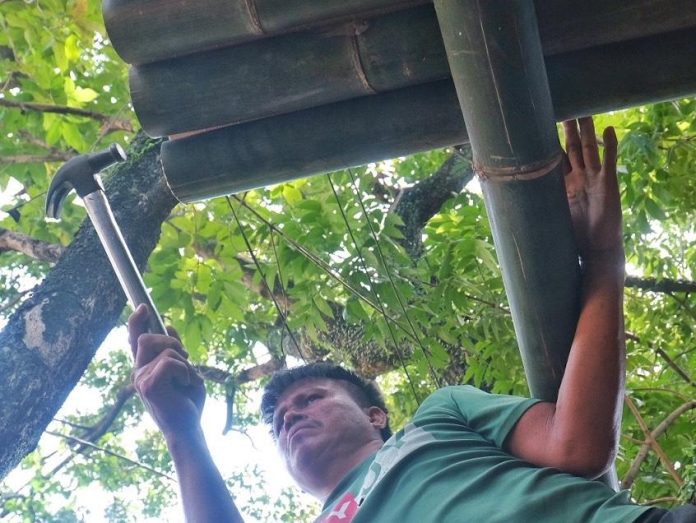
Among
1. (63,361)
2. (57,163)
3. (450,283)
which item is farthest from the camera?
(57,163)

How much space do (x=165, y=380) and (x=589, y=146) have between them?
45.8 inches

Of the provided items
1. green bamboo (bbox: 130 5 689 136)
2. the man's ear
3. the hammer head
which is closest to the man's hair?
the man's ear

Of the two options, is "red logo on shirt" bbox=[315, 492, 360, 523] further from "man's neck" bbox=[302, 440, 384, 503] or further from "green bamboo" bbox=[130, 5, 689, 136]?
"green bamboo" bbox=[130, 5, 689, 136]

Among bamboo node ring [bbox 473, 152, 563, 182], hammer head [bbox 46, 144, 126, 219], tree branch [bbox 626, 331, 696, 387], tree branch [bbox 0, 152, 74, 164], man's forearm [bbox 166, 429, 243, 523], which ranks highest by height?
tree branch [bbox 0, 152, 74, 164]

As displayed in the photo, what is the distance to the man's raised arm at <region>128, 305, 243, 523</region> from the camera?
2.25m

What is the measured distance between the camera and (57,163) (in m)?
5.48

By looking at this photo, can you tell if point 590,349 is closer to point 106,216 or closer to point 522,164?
point 522,164

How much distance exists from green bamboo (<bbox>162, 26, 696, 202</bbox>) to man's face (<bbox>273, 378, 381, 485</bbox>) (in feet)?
2.56

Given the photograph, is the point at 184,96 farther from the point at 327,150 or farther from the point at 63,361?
the point at 63,361

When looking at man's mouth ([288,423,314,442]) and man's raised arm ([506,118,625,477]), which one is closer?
man's raised arm ([506,118,625,477])

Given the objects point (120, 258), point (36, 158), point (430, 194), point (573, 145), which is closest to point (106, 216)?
point (120, 258)

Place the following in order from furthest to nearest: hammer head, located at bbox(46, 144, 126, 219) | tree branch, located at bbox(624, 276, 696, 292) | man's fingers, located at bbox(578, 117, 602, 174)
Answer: tree branch, located at bbox(624, 276, 696, 292) → hammer head, located at bbox(46, 144, 126, 219) → man's fingers, located at bbox(578, 117, 602, 174)

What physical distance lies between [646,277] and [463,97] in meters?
4.54

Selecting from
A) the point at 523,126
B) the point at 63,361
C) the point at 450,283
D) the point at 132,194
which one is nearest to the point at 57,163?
the point at 132,194
